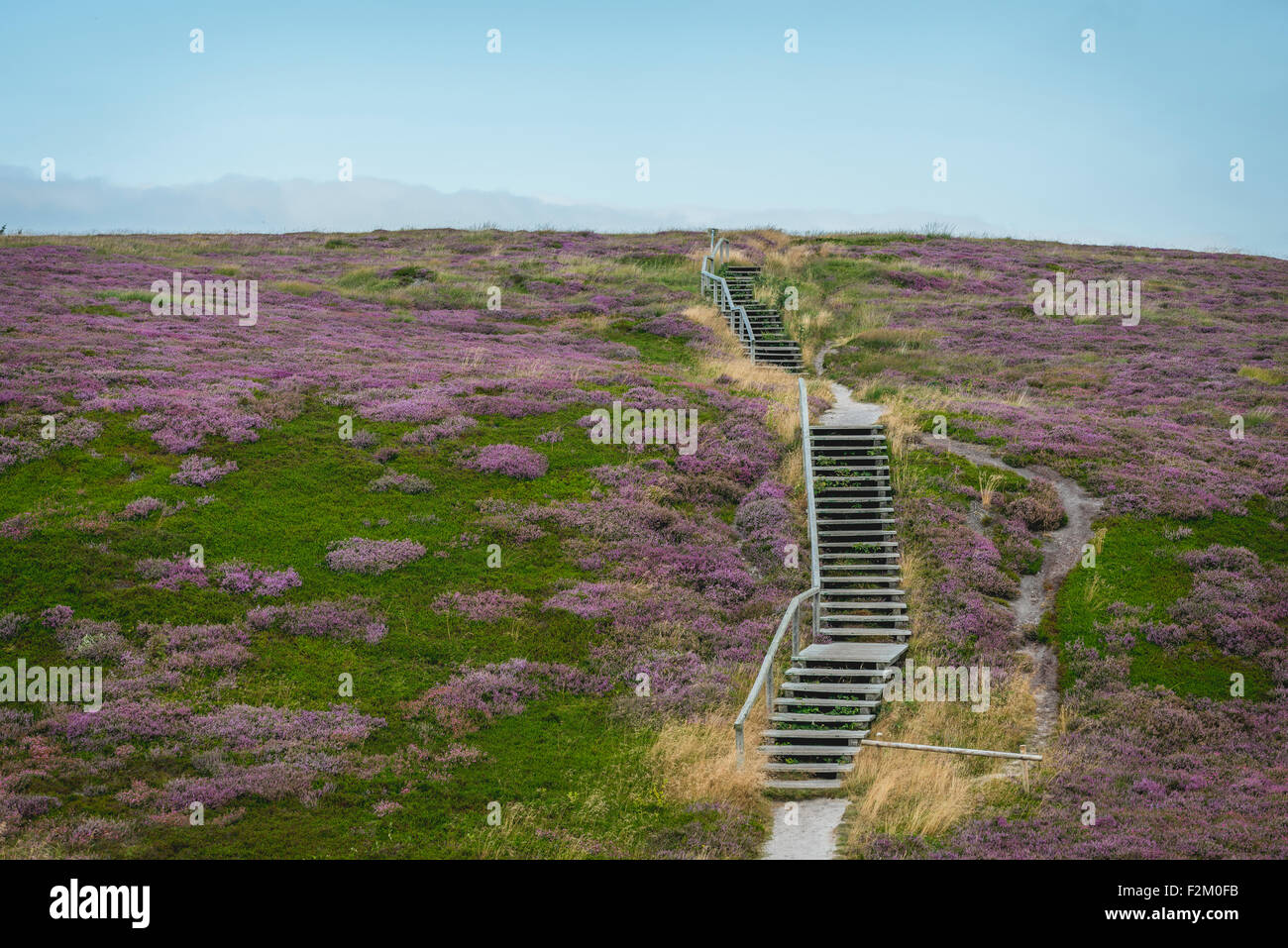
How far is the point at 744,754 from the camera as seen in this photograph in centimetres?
1636

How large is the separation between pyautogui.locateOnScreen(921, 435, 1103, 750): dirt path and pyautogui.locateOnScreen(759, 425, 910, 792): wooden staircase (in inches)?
104

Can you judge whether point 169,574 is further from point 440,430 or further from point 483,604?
point 440,430

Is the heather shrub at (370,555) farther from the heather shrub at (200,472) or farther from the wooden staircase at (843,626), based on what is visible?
the wooden staircase at (843,626)

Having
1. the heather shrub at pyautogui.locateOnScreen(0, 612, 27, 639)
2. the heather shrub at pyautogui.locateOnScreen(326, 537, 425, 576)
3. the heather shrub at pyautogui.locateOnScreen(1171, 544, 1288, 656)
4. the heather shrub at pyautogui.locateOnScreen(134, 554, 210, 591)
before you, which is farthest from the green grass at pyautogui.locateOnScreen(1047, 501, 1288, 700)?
the heather shrub at pyautogui.locateOnScreen(0, 612, 27, 639)

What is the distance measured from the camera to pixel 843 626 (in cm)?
2175

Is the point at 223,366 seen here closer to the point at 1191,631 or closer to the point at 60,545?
the point at 60,545

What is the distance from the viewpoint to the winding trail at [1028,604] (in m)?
14.1

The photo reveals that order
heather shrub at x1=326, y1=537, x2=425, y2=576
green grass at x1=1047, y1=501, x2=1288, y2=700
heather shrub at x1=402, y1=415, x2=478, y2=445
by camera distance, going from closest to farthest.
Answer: green grass at x1=1047, y1=501, x2=1288, y2=700 < heather shrub at x1=326, y1=537, x2=425, y2=576 < heather shrub at x1=402, y1=415, x2=478, y2=445

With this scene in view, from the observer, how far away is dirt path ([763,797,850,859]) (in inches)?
533

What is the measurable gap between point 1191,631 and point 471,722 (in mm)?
15057

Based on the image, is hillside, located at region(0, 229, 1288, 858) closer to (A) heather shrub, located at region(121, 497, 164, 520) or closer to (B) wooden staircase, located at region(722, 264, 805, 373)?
(A) heather shrub, located at region(121, 497, 164, 520)

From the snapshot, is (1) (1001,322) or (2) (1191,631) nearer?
(2) (1191,631)

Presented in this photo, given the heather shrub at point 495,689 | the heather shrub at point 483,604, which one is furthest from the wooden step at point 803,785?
the heather shrub at point 483,604

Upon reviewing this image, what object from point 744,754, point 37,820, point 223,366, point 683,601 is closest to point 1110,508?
point 683,601
